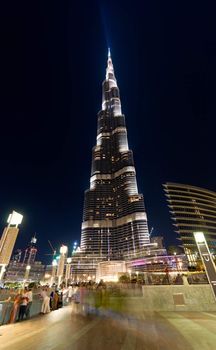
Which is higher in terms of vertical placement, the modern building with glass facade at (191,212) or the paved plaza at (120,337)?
the modern building with glass facade at (191,212)

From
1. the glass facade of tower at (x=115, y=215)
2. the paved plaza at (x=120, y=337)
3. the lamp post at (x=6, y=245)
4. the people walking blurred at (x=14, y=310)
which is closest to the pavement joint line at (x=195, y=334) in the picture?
the paved plaza at (x=120, y=337)

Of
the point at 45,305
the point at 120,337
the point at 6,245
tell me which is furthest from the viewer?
the point at 45,305

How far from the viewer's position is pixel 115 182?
19012cm

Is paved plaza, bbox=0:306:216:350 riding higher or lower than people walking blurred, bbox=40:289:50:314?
lower

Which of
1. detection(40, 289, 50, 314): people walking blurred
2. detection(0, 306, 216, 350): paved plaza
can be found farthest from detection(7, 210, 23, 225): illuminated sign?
detection(40, 289, 50, 314): people walking blurred

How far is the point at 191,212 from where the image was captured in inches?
3880

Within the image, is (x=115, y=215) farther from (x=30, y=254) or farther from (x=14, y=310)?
(x=14, y=310)

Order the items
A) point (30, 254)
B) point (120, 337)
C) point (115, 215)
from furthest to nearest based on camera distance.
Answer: point (30, 254), point (115, 215), point (120, 337)

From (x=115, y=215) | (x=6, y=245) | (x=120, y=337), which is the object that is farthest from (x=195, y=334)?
(x=115, y=215)

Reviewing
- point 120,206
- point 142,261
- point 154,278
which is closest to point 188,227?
point 142,261

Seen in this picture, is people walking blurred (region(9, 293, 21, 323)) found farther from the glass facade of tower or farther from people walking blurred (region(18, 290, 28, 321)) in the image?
the glass facade of tower

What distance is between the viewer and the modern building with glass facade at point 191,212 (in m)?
92.1

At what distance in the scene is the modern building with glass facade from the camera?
9210 cm

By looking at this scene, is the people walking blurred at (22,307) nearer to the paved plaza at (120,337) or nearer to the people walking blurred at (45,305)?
the people walking blurred at (45,305)
